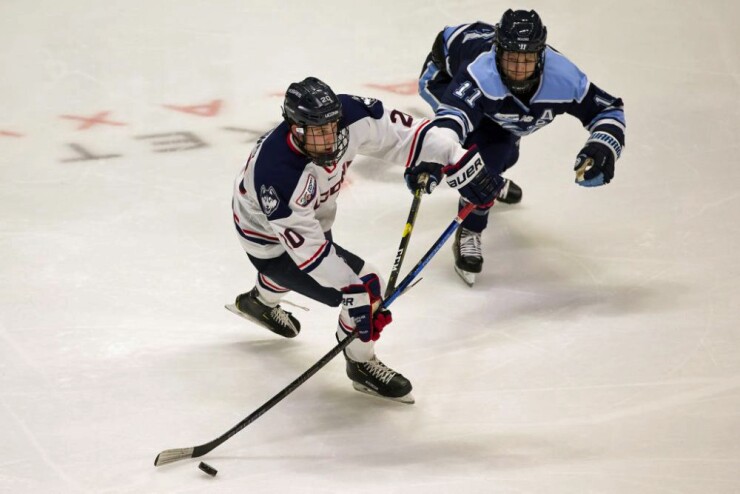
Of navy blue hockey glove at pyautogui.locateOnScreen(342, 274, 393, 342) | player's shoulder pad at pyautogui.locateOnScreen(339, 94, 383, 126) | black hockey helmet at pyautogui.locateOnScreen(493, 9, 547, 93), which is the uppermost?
black hockey helmet at pyautogui.locateOnScreen(493, 9, 547, 93)

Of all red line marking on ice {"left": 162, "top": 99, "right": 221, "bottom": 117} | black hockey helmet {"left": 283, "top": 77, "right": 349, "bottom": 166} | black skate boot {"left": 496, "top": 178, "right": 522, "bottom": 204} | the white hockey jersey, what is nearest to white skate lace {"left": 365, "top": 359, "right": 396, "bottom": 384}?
the white hockey jersey

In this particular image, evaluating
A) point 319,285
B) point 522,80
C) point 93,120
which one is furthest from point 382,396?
point 93,120

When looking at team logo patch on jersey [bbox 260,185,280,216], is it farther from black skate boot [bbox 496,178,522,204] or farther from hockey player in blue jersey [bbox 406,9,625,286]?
black skate boot [bbox 496,178,522,204]

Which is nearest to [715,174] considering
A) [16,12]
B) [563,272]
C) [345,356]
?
[563,272]

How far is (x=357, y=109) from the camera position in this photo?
133 inches

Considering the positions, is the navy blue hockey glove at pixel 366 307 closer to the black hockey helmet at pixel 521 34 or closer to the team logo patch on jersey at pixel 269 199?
the team logo patch on jersey at pixel 269 199

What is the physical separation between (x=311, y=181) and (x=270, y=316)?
850 mm

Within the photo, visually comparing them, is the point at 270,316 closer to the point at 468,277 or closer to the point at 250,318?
the point at 250,318

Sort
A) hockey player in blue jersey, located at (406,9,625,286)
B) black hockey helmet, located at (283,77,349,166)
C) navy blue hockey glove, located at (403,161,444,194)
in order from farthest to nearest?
hockey player in blue jersey, located at (406,9,625,286) → navy blue hockey glove, located at (403,161,444,194) → black hockey helmet, located at (283,77,349,166)

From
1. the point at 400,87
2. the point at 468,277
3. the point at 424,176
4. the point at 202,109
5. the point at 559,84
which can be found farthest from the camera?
the point at 400,87

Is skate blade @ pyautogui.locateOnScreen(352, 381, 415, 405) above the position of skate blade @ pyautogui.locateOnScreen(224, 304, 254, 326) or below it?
above

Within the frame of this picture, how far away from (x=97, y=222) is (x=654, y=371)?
8.42 feet

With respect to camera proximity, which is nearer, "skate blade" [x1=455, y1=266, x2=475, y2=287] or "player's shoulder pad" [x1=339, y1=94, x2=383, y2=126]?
"player's shoulder pad" [x1=339, y1=94, x2=383, y2=126]

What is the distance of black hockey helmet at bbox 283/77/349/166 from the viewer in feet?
9.91
